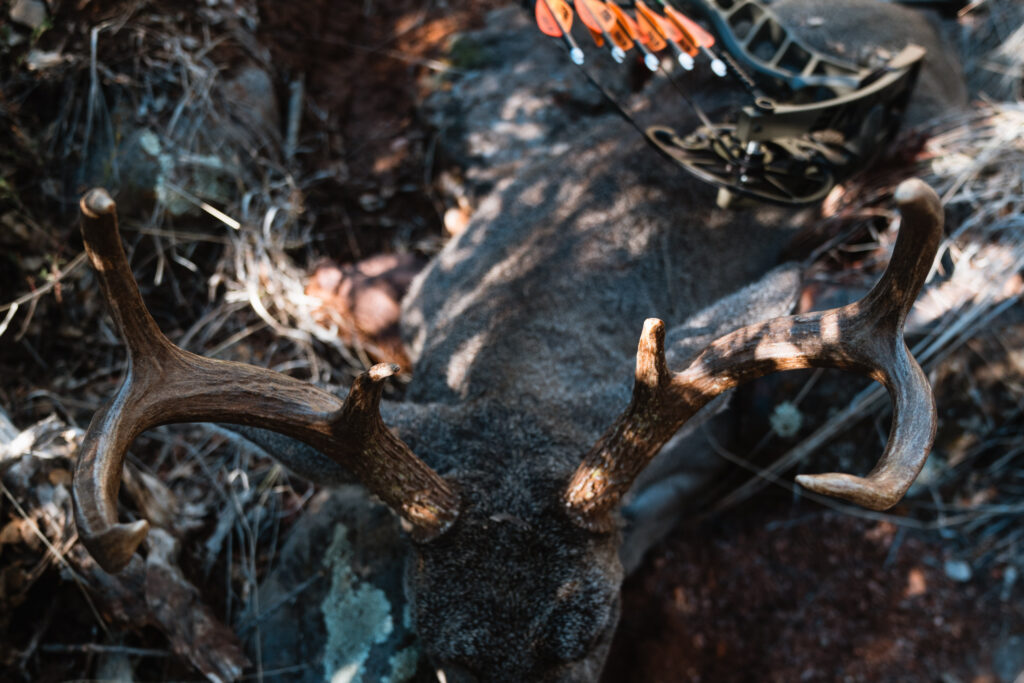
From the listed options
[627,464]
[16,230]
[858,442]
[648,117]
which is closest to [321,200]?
[16,230]

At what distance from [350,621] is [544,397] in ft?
4.29

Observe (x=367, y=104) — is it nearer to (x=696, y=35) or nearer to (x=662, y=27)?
(x=662, y=27)

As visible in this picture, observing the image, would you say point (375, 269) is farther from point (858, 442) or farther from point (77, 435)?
point (858, 442)

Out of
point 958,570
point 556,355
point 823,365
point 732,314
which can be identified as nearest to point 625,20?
point 732,314

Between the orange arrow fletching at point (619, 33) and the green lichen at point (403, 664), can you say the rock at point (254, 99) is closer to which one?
the orange arrow fletching at point (619, 33)

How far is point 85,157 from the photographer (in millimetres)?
4359

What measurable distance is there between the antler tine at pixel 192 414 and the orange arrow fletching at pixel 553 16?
88.3 inches

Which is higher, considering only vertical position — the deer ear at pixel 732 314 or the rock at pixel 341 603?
the deer ear at pixel 732 314

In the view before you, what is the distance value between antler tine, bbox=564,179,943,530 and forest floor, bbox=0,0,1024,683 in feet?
5.32

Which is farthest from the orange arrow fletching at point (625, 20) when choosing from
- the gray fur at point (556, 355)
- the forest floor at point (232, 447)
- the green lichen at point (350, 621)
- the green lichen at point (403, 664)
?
the green lichen at point (403, 664)

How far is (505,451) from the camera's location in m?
3.01

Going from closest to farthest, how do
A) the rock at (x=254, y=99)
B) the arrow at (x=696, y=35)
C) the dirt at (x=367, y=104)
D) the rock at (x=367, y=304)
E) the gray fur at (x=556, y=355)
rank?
the gray fur at (x=556, y=355)
the arrow at (x=696, y=35)
the rock at (x=367, y=304)
the rock at (x=254, y=99)
the dirt at (x=367, y=104)

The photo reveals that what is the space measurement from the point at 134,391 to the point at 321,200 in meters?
3.09

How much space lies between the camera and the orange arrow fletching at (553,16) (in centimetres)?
373
